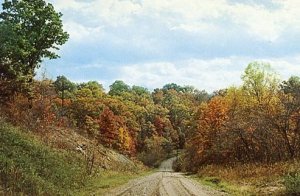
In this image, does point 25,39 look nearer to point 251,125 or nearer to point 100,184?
point 100,184

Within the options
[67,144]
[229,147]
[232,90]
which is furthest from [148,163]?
[67,144]

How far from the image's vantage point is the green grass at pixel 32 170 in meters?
20.5

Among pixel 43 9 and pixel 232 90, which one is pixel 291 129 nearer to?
pixel 43 9

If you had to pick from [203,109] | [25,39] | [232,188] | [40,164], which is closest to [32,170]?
[40,164]

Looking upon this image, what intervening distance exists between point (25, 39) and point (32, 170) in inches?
869

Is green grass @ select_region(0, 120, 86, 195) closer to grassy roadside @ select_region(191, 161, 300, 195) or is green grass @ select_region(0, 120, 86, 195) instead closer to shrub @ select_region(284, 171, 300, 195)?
grassy roadside @ select_region(191, 161, 300, 195)

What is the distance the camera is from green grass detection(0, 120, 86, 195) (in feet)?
67.2

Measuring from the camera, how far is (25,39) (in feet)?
142

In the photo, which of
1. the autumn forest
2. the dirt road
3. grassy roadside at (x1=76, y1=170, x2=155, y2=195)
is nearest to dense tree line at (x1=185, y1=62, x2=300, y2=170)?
the autumn forest

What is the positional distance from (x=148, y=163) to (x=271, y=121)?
97.0 metres

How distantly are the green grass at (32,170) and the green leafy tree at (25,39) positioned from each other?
9431 mm

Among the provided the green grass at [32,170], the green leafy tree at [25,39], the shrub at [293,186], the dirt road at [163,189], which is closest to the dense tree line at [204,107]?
the green leafy tree at [25,39]

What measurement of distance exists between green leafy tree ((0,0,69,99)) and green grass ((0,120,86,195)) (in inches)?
371

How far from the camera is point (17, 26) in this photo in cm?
4262
